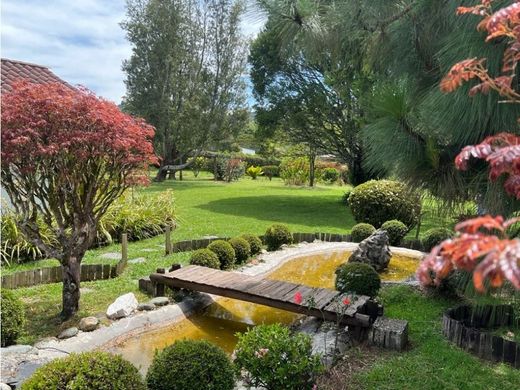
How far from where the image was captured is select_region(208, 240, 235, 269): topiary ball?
6.87m

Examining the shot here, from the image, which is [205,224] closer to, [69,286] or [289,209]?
[289,209]

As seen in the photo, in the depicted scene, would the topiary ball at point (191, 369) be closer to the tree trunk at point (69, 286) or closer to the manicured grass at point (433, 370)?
the manicured grass at point (433, 370)

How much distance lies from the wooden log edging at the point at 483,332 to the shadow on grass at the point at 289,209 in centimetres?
659

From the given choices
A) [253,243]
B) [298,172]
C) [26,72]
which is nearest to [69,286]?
[253,243]

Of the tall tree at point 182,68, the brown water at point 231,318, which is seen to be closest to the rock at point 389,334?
the brown water at point 231,318

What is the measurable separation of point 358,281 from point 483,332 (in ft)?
4.93

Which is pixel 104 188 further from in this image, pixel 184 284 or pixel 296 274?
pixel 296 274

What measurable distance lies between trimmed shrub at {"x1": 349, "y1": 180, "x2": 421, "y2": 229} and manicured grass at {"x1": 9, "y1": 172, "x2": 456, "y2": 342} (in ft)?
3.12

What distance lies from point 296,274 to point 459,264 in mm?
6301

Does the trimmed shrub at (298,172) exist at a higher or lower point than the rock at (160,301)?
higher

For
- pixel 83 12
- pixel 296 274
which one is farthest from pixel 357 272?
pixel 83 12

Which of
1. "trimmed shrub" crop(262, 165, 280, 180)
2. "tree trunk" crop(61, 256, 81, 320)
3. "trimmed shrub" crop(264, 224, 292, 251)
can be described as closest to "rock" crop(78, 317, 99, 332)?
"tree trunk" crop(61, 256, 81, 320)

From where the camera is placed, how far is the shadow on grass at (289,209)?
1223cm

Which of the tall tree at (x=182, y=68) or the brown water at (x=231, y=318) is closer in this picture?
the brown water at (x=231, y=318)
